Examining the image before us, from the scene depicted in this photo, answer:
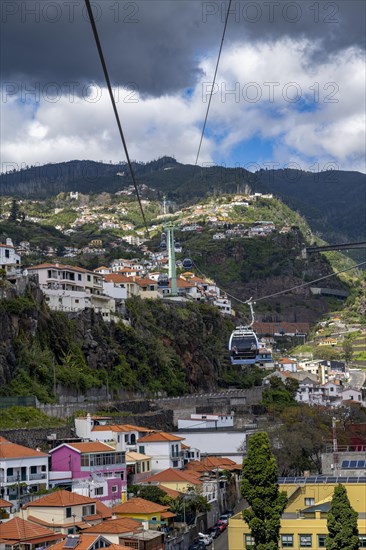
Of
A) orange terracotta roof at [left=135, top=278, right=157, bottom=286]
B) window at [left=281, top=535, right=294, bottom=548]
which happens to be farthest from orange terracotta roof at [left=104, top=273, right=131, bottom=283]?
window at [left=281, top=535, right=294, bottom=548]

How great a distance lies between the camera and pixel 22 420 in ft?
179

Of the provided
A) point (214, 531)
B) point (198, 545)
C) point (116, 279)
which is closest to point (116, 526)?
point (198, 545)

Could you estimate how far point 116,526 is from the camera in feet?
133

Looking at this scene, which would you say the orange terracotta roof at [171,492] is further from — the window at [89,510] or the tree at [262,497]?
the tree at [262,497]

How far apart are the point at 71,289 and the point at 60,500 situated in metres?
36.4

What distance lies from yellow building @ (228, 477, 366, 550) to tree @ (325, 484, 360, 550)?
12.4 ft

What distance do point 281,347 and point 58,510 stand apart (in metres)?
100

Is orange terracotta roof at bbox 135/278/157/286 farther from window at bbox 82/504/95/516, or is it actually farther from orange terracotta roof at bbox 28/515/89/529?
orange terracotta roof at bbox 28/515/89/529

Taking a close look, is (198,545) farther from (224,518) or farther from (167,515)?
(224,518)

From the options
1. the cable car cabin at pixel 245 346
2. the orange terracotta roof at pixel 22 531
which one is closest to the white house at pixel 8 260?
the cable car cabin at pixel 245 346

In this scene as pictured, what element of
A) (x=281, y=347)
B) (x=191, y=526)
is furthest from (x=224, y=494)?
(x=281, y=347)

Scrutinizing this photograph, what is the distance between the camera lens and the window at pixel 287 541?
124ft

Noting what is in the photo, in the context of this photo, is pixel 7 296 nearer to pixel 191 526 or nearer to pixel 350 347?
pixel 191 526

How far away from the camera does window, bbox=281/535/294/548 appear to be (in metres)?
37.8
